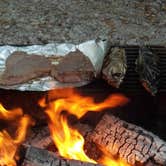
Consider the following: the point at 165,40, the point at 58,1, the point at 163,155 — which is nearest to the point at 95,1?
the point at 58,1

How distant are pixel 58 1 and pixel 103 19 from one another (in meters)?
0.56

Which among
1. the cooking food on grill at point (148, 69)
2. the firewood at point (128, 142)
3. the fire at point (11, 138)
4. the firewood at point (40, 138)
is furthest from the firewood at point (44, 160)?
the cooking food on grill at point (148, 69)

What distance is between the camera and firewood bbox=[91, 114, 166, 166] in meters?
2.66

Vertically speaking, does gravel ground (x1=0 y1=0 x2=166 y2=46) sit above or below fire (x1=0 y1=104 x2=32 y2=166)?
above

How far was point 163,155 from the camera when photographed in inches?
104

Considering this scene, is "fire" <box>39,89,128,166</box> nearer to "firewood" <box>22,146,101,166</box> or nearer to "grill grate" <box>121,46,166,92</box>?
"grill grate" <box>121,46,166,92</box>

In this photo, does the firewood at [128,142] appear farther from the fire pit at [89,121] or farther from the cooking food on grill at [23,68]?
the cooking food on grill at [23,68]

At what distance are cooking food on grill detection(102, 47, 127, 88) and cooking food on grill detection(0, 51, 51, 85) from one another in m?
0.36

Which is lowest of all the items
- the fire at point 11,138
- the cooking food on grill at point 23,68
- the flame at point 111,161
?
the flame at point 111,161

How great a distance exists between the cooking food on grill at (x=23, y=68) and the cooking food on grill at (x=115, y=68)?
0.36 m

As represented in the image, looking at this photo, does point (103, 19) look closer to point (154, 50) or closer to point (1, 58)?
point (154, 50)

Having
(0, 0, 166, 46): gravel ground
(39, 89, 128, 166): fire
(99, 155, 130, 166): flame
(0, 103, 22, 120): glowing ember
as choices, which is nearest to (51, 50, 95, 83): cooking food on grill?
(39, 89, 128, 166): fire

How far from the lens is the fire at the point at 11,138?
2.63m

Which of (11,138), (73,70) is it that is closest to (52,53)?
(73,70)
